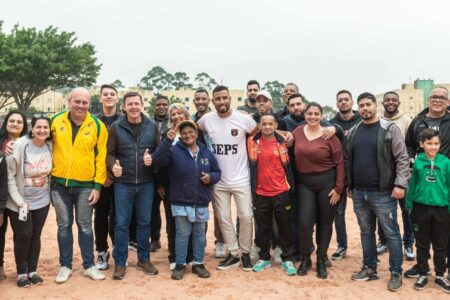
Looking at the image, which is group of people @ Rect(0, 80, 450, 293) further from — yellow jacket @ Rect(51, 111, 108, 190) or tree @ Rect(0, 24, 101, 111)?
tree @ Rect(0, 24, 101, 111)

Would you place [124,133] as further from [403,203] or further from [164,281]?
[403,203]

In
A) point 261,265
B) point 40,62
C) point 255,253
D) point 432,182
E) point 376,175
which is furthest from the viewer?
point 40,62

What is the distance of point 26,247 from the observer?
15.4 ft

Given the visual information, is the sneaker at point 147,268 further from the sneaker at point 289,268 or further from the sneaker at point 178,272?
the sneaker at point 289,268

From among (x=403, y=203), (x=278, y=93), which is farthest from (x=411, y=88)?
(x=403, y=203)

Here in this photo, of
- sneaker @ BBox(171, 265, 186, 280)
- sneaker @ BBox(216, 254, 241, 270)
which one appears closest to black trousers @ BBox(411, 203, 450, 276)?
sneaker @ BBox(216, 254, 241, 270)

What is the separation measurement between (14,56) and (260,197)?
2242cm

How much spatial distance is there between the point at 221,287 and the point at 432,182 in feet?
9.10

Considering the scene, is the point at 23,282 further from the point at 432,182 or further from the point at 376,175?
the point at 432,182

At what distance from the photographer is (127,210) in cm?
493

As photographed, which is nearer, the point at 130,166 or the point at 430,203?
the point at 430,203

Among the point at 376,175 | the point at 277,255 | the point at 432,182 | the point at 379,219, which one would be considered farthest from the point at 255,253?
the point at 432,182

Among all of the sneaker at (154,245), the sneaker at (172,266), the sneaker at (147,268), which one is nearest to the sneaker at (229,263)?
the sneaker at (172,266)

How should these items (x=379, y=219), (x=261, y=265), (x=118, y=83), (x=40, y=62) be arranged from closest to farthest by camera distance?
1. (x=379, y=219)
2. (x=261, y=265)
3. (x=40, y=62)
4. (x=118, y=83)
